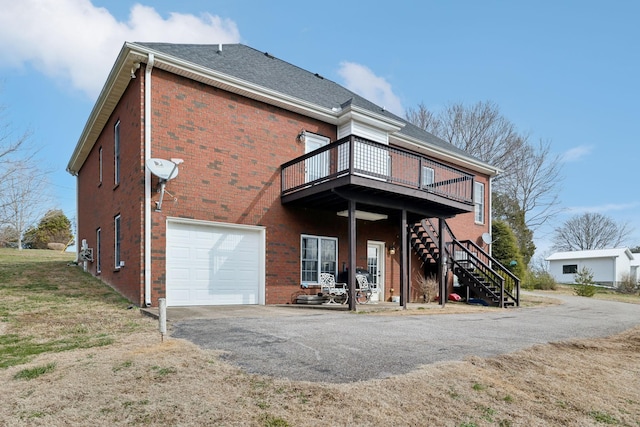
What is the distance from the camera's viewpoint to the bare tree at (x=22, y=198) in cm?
2036

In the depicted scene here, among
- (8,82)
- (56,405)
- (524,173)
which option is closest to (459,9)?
(56,405)

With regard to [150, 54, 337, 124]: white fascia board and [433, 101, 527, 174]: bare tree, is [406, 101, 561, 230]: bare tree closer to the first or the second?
[433, 101, 527, 174]: bare tree

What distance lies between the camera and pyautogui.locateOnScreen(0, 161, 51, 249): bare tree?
2036cm

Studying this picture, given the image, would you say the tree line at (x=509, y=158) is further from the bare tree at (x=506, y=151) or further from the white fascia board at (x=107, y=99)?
the white fascia board at (x=107, y=99)

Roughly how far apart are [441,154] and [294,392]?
47.7ft

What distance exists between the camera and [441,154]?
17.0 meters

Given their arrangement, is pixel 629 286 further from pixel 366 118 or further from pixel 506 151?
pixel 366 118

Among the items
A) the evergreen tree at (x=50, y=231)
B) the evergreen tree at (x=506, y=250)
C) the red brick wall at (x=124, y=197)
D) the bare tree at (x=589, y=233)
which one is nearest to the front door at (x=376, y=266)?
the red brick wall at (x=124, y=197)

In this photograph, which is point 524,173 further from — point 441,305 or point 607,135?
point 441,305

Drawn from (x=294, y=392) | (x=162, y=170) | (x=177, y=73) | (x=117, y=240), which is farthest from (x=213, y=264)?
(x=294, y=392)

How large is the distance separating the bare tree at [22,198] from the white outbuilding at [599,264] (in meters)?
41.1

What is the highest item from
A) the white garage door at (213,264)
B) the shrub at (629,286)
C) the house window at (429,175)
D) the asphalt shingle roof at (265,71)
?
the asphalt shingle roof at (265,71)

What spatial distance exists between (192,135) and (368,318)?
237 inches

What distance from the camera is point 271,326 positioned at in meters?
7.29
